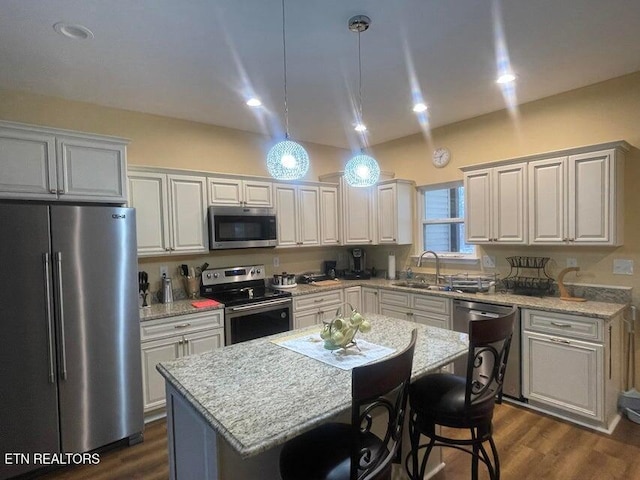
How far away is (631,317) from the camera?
9.37ft

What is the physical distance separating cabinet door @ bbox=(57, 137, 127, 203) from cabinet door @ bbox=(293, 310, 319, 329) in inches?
80.8

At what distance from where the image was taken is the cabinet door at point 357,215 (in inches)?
181

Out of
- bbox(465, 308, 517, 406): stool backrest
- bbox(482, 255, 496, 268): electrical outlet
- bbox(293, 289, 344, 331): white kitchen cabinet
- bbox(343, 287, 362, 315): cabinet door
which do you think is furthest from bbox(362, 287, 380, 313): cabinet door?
bbox(465, 308, 517, 406): stool backrest

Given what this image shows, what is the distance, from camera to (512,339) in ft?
10.1

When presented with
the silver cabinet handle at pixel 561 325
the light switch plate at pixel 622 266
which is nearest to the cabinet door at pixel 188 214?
the silver cabinet handle at pixel 561 325

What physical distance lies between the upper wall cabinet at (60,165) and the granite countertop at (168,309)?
0.97 m

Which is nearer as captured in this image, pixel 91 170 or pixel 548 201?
pixel 91 170

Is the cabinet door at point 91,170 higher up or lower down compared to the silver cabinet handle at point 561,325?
higher up

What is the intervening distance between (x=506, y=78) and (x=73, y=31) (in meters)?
3.13

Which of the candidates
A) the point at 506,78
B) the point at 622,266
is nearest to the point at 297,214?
the point at 506,78

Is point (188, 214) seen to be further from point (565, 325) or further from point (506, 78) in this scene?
point (565, 325)

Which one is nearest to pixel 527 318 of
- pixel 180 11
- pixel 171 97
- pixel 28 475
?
pixel 180 11

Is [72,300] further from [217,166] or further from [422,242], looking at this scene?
[422,242]

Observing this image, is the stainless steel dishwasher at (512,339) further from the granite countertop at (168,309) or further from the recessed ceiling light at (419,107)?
the granite countertop at (168,309)
